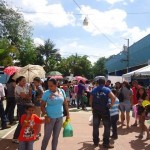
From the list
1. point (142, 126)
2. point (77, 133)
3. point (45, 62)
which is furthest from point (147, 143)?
point (45, 62)

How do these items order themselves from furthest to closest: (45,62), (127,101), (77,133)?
1. (45,62)
2. (127,101)
3. (77,133)

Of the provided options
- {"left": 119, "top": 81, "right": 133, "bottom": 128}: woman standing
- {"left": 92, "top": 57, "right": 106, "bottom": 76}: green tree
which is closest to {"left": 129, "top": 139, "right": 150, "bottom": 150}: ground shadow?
{"left": 119, "top": 81, "right": 133, "bottom": 128}: woman standing

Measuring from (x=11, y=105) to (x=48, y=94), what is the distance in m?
5.86

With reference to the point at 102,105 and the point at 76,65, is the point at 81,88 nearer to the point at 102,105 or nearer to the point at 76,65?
the point at 102,105

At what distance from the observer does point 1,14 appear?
40.3 metres

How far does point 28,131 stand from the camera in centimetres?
684

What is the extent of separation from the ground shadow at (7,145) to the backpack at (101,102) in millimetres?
2253

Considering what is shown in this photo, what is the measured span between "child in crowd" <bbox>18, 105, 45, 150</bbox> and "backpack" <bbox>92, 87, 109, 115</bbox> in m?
2.33

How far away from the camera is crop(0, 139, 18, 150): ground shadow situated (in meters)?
8.70

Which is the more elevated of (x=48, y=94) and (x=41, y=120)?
(x=48, y=94)

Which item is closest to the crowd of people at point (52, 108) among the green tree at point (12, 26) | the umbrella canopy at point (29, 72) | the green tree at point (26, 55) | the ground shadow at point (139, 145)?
the ground shadow at point (139, 145)

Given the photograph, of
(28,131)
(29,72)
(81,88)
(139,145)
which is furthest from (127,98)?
(81,88)

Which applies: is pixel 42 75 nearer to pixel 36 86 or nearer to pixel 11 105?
pixel 11 105

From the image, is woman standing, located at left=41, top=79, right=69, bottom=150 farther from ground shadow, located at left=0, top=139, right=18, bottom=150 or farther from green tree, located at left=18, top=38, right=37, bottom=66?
green tree, located at left=18, top=38, right=37, bottom=66
